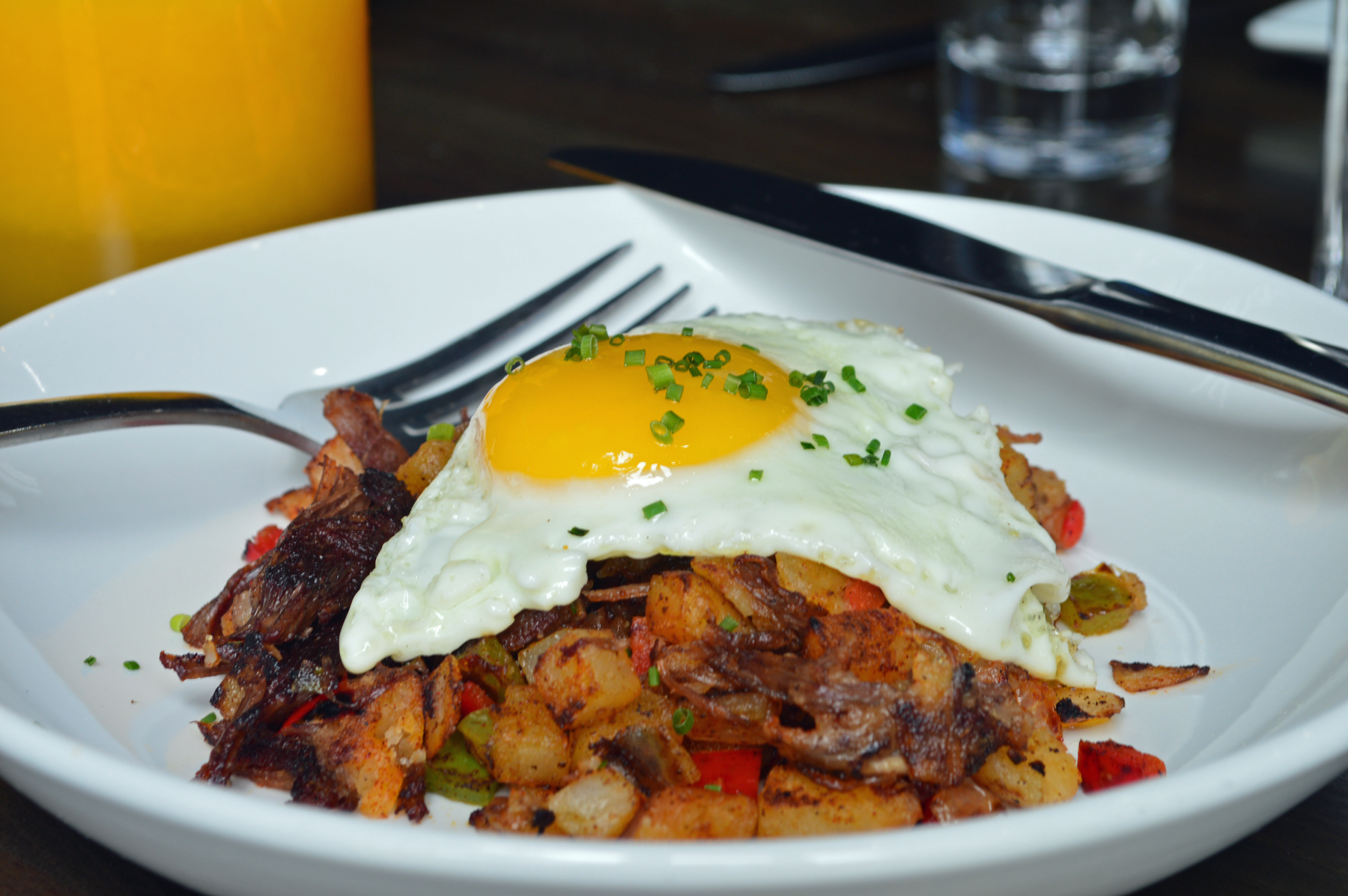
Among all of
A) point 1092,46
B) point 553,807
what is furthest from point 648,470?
point 1092,46

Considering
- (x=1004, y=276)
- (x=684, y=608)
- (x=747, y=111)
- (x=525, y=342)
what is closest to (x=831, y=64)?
(x=747, y=111)

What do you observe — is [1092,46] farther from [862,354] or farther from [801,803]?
[801,803]

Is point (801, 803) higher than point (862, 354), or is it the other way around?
point (862, 354)

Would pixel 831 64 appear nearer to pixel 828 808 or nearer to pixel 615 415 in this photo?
pixel 615 415

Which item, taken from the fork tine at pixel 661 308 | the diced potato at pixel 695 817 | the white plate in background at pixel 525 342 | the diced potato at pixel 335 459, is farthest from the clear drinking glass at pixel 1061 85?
the diced potato at pixel 695 817

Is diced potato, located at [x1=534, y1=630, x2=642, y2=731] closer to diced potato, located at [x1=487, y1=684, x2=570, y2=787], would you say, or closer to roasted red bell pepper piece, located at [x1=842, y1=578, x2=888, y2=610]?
diced potato, located at [x1=487, y1=684, x2=570, y2=787]

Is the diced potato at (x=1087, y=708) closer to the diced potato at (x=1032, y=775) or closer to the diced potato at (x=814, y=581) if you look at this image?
the diced potato at (x=1032, y=775)

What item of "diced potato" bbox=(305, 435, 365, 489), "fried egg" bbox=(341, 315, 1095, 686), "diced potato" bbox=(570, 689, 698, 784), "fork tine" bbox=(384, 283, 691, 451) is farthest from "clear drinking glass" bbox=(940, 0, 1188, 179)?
"diced potato" bbox=(570, 689, 698, 784)
